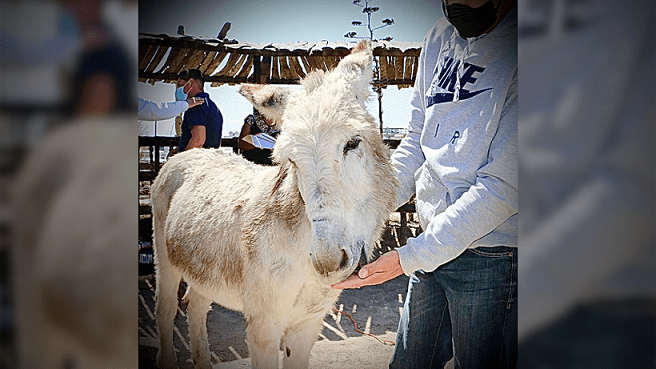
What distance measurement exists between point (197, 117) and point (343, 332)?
1.26 metres

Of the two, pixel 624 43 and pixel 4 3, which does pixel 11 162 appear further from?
pixel 624 43

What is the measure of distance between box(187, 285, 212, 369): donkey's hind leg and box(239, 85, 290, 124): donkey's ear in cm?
96

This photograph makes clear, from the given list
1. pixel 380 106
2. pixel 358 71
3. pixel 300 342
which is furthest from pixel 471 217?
pixel 300 342

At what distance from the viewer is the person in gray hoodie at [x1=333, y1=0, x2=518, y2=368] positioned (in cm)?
200

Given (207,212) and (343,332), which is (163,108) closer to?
(207,212)

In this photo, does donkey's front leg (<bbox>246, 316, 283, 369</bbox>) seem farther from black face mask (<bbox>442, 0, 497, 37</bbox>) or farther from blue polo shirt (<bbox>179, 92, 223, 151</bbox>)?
black face mask (<bbox>442, 0, 497, 37</bbox>)

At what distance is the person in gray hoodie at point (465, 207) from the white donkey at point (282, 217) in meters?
0.21

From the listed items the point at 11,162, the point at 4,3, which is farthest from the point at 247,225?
the point at 4,3

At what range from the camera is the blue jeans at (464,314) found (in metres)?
2.07

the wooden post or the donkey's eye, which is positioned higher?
the wooden post

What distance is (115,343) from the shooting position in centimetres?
205

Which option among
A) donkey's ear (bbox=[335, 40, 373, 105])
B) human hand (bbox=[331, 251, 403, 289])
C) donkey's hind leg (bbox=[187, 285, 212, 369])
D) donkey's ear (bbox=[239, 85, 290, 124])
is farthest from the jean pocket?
donkey's hind leg (bbox=[187, 285, 212, 369])

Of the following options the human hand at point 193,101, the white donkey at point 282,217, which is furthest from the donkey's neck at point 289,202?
the human hand at point 193,101

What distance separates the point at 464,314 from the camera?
80.9 inches
